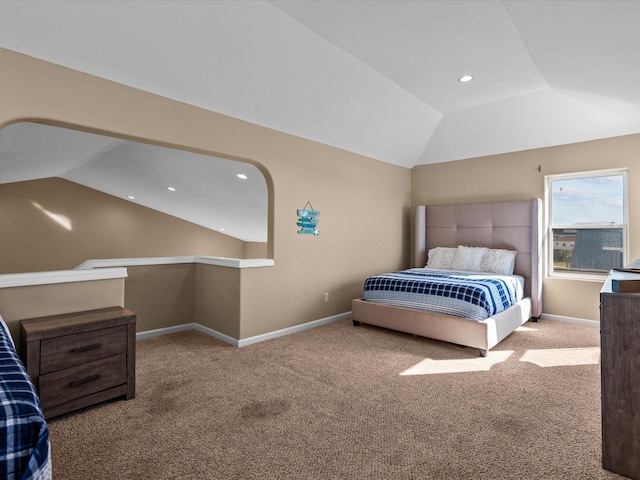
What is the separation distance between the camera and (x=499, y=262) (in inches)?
176

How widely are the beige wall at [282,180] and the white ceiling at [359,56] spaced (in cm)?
14

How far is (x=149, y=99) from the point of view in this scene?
2844 millimetres

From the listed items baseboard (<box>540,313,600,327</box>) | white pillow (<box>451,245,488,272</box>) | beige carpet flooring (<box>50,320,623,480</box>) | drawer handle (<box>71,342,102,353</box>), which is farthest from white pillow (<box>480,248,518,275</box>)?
drawer handle (<box>71,342,102,353</box>)

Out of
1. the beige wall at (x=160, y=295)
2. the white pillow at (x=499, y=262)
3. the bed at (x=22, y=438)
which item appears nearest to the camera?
the bed at (x=22, y=438)

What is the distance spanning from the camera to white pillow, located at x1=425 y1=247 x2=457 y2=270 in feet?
16.1

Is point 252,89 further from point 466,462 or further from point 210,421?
point 466,462

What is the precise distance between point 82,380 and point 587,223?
5.39 m

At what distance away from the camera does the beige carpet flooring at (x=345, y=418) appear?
1.73m

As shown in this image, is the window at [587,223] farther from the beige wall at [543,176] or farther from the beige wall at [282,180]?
the beige wall at [282,180]

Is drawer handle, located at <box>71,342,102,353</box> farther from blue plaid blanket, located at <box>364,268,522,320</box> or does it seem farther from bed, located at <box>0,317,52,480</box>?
blue plaid blanket, located at <box>364,268,522,320</box>

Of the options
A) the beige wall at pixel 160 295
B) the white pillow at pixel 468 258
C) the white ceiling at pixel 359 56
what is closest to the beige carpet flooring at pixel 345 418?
the beige wall at pixel 160 295

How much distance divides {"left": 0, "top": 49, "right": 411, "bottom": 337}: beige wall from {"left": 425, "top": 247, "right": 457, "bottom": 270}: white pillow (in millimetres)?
583

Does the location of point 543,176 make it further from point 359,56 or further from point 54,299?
point 54,299

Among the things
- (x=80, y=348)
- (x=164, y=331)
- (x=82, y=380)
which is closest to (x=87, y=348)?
(x=80, y=348)
